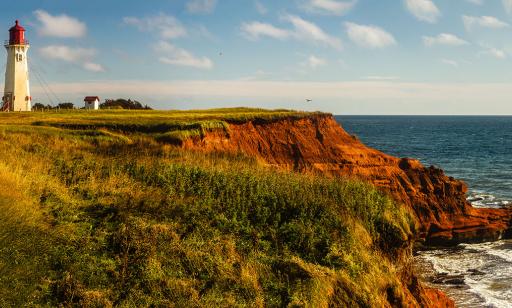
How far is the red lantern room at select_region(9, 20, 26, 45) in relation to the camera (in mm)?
50562

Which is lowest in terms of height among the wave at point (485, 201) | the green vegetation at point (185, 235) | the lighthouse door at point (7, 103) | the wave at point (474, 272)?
the wave at point (474, 272)

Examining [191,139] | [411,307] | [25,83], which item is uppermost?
[25,83]

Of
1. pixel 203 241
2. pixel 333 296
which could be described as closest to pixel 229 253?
pixel 203 241

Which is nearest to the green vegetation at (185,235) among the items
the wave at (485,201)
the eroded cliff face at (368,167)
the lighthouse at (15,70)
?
the eroded cliff face at (368,167)

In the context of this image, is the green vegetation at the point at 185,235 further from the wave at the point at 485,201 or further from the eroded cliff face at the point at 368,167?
the wave at the point at 485,201

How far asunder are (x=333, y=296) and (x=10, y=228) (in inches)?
294

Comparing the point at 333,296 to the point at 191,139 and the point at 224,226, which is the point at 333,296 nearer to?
the point at 224,226

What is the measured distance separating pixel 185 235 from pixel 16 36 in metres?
45.2

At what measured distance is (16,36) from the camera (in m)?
50.7

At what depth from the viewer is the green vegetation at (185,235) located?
11.1 m

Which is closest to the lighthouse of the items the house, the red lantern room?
the red lantern room

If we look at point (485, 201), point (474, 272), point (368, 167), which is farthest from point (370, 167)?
point (485, 201)

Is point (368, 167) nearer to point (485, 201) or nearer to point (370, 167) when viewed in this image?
point (370, 167)

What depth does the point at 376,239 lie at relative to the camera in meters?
14.9
